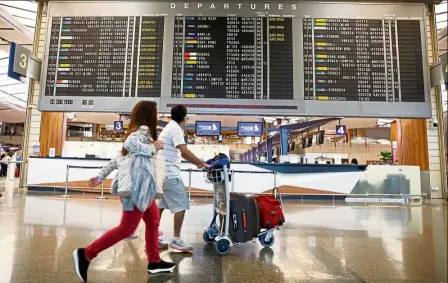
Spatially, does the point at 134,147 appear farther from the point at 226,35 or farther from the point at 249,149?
the point at 249,149

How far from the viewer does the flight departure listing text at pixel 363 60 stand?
23.4 ft

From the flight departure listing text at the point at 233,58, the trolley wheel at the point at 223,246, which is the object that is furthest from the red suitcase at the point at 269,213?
the flight departure listing text at the point at 233,58

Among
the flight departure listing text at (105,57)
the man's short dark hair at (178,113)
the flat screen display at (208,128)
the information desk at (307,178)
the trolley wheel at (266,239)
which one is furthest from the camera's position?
the flat screen display at (208,128)

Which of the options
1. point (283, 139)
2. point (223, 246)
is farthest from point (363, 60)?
point (223, 246)

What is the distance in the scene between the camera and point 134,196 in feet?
6.38

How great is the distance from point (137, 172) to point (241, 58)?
576 cm

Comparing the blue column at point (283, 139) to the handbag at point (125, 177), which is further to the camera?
the blue column at point (283, 139)

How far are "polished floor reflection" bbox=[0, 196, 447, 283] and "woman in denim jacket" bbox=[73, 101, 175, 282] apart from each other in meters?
0.12

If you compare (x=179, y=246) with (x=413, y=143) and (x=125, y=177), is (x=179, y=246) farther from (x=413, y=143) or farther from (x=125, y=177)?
(x=413, y=143)

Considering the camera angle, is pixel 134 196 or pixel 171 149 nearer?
pixel 134 196

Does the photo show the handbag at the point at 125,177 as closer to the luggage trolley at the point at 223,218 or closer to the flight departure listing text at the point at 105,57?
the luggage trolley at the point at 223,218

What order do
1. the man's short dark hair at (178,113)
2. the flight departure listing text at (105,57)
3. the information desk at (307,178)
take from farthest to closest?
the information desk at (307,178)
the flight departure listing text at (105,57)
the man's short dark hair at (178,113)

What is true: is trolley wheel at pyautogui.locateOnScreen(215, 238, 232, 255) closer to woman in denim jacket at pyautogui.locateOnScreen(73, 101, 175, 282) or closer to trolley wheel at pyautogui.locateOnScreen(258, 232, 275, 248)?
trolley wheel at pyautogui.locateOnScreen(258, 232, 275, 248)

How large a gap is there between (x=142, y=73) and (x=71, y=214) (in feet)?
12.3
